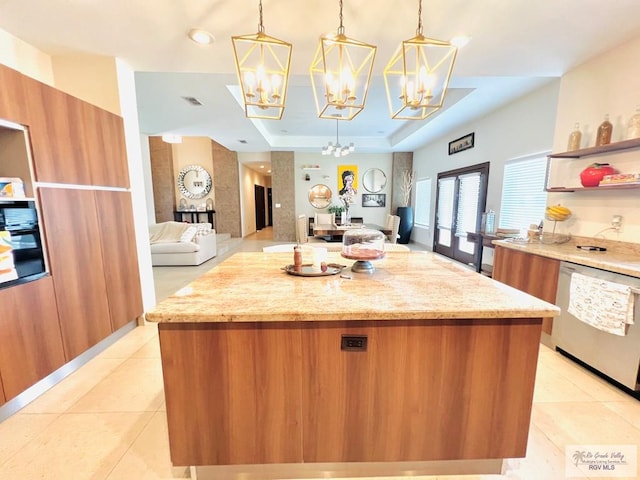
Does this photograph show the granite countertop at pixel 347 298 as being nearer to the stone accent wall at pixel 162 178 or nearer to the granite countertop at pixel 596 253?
the granite countertop at pixel 596 253

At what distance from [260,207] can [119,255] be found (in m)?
9.60

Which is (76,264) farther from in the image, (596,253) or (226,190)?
(226,190)

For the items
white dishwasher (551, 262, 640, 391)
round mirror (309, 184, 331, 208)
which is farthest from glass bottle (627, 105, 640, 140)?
round mirror (309, 184, 331, 208)

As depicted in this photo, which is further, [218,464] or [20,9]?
[20,9]

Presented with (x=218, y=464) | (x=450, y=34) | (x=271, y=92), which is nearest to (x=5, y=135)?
(x=271, y=92)

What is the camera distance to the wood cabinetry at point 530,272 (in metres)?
2.29

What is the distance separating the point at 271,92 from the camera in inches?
63.7

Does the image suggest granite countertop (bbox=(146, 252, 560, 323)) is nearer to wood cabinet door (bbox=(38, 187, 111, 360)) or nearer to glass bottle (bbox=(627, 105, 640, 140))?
wood cabinet door (bbox=(38, 187, 111, 360))

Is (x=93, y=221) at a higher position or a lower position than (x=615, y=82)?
lower

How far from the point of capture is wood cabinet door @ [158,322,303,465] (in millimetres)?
1135

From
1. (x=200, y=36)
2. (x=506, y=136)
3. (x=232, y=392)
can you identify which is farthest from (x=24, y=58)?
(x=506, y=136)

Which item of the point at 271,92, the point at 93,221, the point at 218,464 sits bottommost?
the point at 218,464

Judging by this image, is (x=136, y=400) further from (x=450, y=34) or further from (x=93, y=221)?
(x=450, y=34)

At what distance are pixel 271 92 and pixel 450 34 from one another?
1624mm
